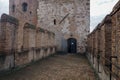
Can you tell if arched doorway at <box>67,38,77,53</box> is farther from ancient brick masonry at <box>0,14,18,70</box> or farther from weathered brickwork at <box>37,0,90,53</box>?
ancient brick masonry at <box>0,14,18,70</box>

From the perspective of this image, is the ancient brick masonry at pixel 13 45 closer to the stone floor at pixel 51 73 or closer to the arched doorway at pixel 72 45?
the stone floor at pixel 51 73

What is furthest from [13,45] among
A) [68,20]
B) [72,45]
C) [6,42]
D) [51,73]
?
[72,45]

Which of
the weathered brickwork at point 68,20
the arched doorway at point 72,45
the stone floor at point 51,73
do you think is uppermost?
the weathered brickwork at point 68,20

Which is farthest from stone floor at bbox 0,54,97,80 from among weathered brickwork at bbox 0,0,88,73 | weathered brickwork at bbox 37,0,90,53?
weathered brickwork at bbox 37,0,90,53

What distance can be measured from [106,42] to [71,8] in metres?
15.4

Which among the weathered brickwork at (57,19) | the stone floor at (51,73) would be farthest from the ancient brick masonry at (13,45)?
the weathered brickwork at (57,19)

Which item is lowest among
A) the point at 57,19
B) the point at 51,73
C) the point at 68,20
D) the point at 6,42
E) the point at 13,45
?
the point at 51,73

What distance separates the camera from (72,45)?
74.0 ft

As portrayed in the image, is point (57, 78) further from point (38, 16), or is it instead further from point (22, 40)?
point (38, 16)

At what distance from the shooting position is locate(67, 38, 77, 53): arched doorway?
21.8 meters

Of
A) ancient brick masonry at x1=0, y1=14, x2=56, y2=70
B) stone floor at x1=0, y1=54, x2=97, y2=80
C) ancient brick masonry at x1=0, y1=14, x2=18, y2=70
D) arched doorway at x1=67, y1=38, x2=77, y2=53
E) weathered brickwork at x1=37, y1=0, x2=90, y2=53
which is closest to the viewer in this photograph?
stone floor at x1=0, y1=54, x2=97, y2=80

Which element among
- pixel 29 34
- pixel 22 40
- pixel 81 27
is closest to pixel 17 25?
pixel 22 40

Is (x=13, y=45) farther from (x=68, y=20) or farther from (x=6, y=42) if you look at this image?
(x=68, y=20)

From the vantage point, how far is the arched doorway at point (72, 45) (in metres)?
21.8
